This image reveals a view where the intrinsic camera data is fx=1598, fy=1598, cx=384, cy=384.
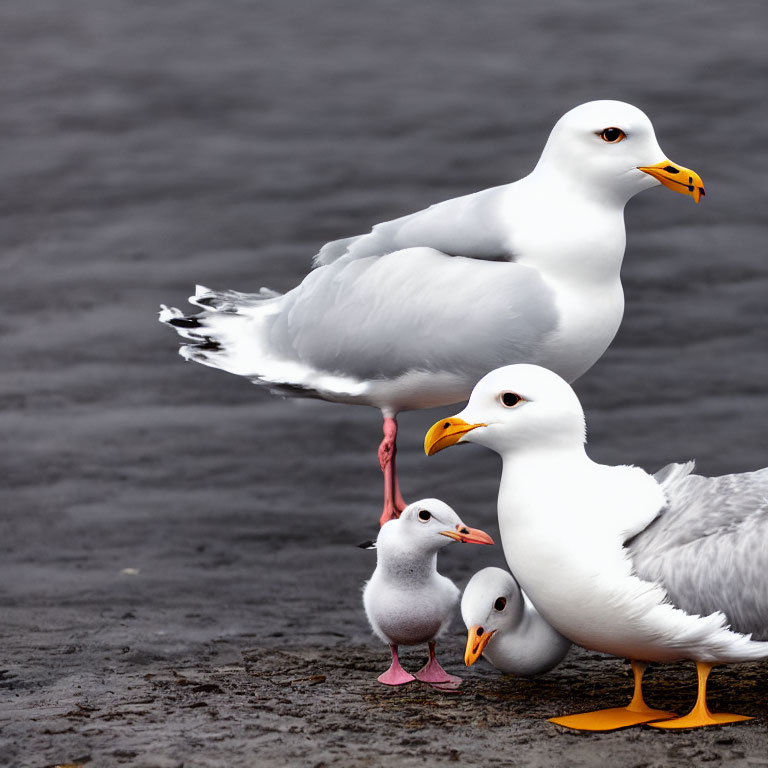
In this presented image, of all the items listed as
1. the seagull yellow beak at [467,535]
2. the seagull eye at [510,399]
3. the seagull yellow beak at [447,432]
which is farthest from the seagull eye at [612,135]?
the seagull yellow beak at [467,535]

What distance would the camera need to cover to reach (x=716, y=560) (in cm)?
529

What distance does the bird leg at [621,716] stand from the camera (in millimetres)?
5273

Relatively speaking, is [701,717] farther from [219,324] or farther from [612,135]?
[219,324]

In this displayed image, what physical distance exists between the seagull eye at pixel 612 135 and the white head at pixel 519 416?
4.62ft

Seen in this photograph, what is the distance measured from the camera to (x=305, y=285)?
24.4 ft

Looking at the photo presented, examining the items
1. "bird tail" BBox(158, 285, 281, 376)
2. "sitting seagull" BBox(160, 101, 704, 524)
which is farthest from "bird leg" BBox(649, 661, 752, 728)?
"bird tail" BBox(158, 285, 281, 376)

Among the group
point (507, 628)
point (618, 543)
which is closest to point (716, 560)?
point (618, 543)

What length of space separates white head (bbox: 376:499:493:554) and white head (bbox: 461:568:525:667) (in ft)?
0.49

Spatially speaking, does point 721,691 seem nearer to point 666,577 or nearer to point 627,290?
point 666,577

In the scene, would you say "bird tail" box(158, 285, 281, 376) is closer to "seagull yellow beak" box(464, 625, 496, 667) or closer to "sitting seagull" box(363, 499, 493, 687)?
"sitting seagull" box(363, 499, 493, 687)

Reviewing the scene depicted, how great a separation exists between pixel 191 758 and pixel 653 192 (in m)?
9.12

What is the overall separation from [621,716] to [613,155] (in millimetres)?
2355

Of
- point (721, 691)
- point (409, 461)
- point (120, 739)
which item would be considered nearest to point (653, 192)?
point (409, 461)

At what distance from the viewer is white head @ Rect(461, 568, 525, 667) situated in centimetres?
573
